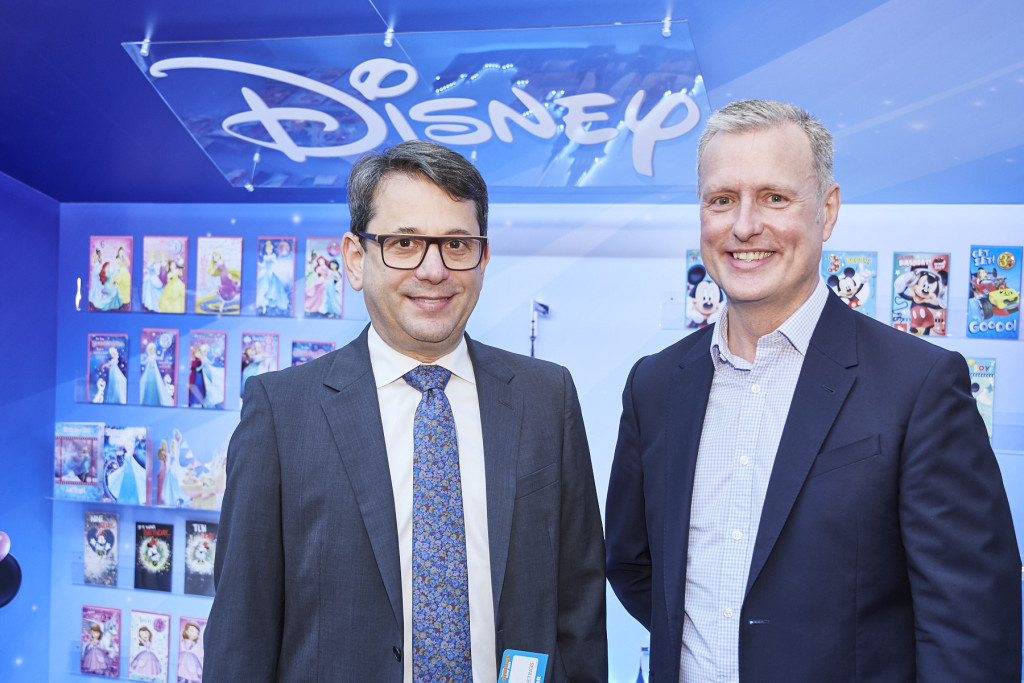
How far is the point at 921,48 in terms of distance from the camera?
2498 mm

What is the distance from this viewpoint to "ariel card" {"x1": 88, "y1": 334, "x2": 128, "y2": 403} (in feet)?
12.6

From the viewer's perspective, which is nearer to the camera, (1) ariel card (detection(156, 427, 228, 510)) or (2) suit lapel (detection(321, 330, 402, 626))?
(2) suit lapel (detection(321, 330, 402, 626))

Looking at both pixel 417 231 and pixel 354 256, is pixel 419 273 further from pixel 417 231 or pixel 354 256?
pixel 354 256

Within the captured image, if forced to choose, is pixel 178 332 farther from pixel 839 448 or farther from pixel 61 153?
pixel 839 448

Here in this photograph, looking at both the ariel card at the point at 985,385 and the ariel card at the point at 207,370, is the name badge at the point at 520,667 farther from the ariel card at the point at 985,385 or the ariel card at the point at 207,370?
the ariel card at the point at 207,370

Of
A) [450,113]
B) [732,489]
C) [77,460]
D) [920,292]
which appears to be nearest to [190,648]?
[77,460]

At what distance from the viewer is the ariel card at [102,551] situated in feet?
12.7

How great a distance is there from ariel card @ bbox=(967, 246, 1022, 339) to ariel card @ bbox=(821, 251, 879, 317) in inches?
14.3

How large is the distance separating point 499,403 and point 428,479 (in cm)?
28

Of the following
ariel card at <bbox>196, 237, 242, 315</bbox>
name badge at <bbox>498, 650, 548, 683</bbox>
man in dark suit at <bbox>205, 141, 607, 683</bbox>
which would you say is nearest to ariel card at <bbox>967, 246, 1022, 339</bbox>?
man in dark suit at <bbox>205, 141, 607, 683</bbox>

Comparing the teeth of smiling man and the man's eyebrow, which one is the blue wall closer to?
the man's eyebrow

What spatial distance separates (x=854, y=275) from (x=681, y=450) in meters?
1.64

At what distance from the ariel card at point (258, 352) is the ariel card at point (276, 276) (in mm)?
116

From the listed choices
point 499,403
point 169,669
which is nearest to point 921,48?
point 499,403
